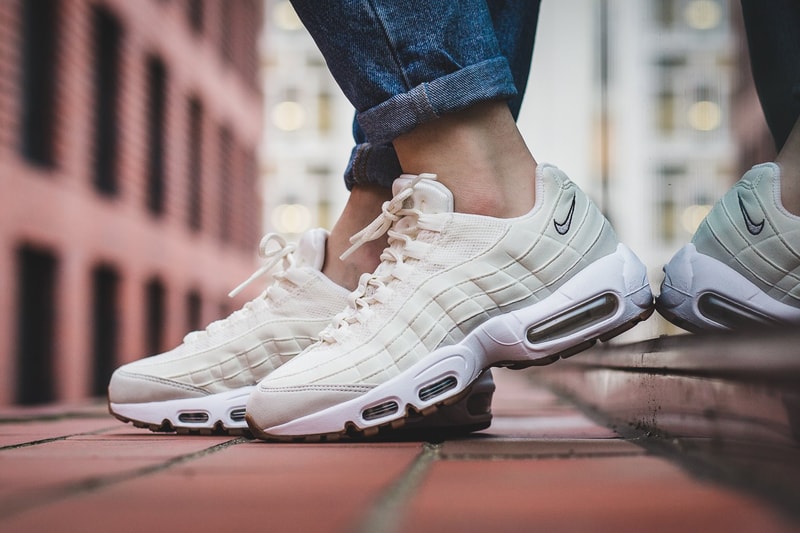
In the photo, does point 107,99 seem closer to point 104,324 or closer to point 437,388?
point 104,324

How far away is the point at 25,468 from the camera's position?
150 cm

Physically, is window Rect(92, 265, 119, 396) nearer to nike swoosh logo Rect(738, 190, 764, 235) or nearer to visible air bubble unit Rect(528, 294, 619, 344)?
visible air bubble unit Rect(528, 294, 619, 344)

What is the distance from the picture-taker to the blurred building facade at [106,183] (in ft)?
29.5

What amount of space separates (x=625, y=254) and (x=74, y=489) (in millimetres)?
1236

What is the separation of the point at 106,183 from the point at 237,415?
9954 mm

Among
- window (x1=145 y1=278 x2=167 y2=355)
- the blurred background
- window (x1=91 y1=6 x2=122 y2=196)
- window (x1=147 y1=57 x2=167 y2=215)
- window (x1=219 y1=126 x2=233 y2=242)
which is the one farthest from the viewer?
window (x1=219 y1=126 x2=233 y2=242)

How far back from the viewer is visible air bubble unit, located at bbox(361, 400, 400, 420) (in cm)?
191

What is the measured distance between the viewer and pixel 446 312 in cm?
196

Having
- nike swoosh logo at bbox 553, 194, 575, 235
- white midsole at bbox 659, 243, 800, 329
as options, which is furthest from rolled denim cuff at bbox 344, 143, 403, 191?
white midsole at bbox 659, 243, 800, 329

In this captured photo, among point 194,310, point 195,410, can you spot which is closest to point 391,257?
point 195,410

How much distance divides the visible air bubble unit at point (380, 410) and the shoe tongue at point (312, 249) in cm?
50

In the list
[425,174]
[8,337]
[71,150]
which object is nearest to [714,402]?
[425,174]

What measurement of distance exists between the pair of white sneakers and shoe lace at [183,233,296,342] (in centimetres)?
31

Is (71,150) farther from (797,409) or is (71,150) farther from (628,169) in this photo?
(628,169)
